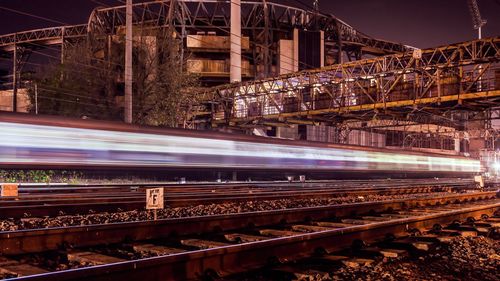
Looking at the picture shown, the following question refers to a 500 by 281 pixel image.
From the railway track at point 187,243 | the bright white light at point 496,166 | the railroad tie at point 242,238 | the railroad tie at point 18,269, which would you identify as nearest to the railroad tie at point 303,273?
the railway track at point 187,243

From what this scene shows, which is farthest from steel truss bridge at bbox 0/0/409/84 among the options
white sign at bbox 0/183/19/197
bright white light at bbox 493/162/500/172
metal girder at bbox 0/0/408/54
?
→ white sign at bbox 0/183/19/197

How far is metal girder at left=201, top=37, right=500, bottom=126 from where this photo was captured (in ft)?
95.0

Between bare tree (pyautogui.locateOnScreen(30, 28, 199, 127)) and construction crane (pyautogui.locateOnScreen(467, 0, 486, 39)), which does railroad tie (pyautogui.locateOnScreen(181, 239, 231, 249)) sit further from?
construction crane (pyautogui.locateOnScreen(467, 0, 486, 39))

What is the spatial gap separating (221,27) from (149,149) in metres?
35.3

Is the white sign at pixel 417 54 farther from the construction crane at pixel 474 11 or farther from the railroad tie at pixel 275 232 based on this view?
the construction crane at pixel 474 11

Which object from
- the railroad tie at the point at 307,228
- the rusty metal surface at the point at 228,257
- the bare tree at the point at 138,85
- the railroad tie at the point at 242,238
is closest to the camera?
the rusty metal surface at the point at 228,257

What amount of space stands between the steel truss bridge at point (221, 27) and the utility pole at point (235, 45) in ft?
6.71

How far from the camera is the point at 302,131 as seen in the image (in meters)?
56.6

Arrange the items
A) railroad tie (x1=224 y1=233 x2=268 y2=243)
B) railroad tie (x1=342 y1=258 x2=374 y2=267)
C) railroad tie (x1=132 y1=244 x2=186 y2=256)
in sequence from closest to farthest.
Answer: railroad tie (x1=342 y1=258 x2=374 y2=267), railroad tie (x1=132 y1=244 x2=186 y2=256), railroad tie (x1=224 y1=233 x2=268 y2=243)

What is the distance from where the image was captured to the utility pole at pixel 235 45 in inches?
1988

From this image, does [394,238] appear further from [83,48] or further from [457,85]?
[83,48]

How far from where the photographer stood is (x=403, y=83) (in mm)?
33031

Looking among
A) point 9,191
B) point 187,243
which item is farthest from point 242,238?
point 9,191

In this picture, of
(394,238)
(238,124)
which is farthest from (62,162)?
(238,124)
